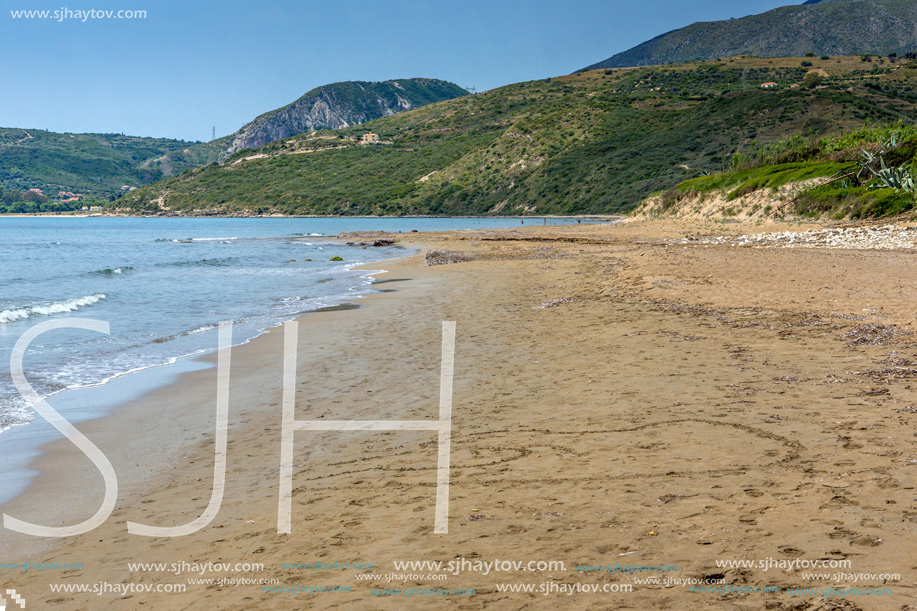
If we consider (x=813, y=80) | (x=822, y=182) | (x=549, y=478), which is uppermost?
(x=813, y=80)

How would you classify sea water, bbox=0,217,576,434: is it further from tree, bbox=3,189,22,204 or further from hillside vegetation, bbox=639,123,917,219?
tree, bbox=3,189,22,204

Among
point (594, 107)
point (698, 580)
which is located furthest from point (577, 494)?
point (594, 107)

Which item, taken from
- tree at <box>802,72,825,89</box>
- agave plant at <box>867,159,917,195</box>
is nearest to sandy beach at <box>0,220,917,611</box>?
agave plant at <box>867,159,917,195</box>

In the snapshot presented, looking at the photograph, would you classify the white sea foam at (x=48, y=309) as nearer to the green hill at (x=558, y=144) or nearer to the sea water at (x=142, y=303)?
the sea water at (x=142, y=303)

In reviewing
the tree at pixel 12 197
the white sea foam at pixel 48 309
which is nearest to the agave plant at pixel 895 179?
the white sea foam at pixel 48 309

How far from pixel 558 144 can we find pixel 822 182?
8104cm

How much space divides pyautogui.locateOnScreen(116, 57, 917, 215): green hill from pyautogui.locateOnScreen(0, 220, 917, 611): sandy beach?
193ft

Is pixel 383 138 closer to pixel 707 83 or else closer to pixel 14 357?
pixel 707 83

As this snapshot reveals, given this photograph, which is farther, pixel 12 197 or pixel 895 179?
pixel 12 197

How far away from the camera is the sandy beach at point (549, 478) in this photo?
322 cm

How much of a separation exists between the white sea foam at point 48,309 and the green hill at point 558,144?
58.3 m

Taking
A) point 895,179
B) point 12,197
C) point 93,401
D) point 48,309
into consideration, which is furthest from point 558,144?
point 12,197

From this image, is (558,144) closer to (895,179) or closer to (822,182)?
(822,182)

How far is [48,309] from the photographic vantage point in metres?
17.2
